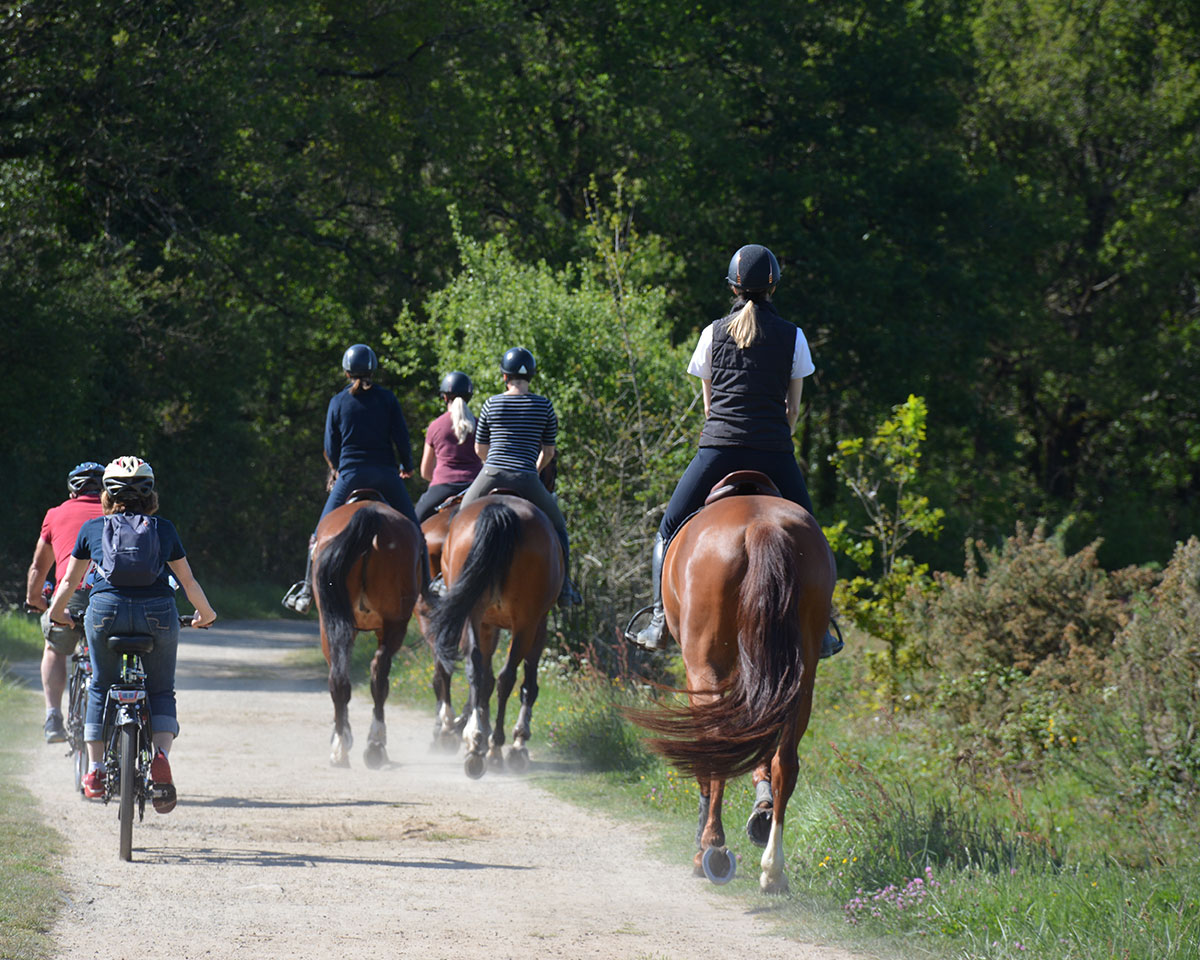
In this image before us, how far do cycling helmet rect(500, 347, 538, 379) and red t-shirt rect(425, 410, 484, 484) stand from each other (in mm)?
1446

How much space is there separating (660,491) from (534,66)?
1788 centimetres

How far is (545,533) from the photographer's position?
35.0ft

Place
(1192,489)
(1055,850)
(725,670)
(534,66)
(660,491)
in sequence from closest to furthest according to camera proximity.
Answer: (725,670)
(1055,850)
(660,491)
(534,66)
(1192,489)

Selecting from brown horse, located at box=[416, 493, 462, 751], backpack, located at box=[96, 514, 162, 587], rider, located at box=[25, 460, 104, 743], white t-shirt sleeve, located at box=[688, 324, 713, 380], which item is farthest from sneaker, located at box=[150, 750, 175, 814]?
brown horse, located at box=[416, 493, 462, 751]

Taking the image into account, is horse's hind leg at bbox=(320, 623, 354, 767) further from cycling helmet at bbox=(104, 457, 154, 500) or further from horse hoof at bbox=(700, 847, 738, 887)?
horse hoof at bbox=(700, 847, 738, 887)

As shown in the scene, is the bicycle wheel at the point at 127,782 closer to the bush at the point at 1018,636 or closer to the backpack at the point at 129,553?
the backpack at the point at 129,553

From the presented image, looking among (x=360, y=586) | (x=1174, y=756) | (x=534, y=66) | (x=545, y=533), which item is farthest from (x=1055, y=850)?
(x=534, y=66)

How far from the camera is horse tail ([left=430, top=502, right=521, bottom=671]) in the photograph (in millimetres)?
10258

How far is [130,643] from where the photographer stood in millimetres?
7453

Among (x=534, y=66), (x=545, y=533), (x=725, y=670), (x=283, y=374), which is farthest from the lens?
(x=283, y=374)

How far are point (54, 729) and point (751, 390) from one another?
5.75 m

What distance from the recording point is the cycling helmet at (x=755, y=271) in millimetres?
7336

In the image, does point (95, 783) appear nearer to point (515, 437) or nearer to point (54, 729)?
point (54, 729)

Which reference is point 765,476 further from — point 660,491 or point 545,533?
point 660,491
